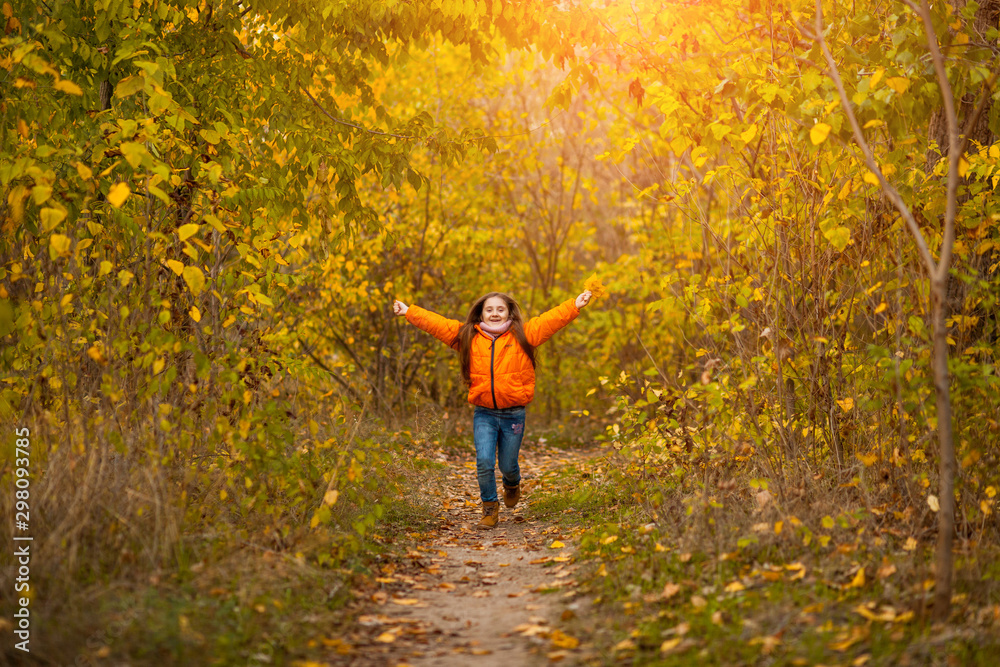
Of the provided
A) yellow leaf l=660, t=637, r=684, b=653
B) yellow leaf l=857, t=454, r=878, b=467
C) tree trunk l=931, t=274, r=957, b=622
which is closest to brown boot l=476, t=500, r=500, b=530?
yellow leaf l=857, t=454, r=878, b=467

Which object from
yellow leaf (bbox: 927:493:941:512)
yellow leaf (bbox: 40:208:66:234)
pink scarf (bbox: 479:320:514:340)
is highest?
yellow leaf (bbox: 40:208:66:234)

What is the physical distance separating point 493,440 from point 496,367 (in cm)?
52

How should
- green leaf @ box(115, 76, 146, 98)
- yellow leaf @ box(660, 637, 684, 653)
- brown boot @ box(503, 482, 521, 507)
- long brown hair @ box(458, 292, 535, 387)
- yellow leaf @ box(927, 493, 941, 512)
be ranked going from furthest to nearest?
1. brown boot @ box(503, 482, 521, 507)
2. long brown hair @ box(458, 292, 535, 387)
3. green leaf @ box(115, 76, 146, 98)
4. yellow leaf @ box(927, 493, 941, 512)
5. yellow leaf @ box(660, 637, 684, 653)

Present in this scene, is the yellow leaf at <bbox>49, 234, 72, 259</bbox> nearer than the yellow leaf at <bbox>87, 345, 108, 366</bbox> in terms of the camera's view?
Yes

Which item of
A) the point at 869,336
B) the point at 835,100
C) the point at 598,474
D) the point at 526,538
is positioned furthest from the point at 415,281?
the point at 835,100

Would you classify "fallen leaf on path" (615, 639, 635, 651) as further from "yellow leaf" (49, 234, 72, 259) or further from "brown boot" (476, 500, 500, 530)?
"yellow leaf" (49, 234, 72, 259)

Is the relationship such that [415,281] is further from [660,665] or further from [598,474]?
[660,665]

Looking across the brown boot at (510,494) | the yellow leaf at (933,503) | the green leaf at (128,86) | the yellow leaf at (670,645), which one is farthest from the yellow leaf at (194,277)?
the yellow leaf at (933,503)

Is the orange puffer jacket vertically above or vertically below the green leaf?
below

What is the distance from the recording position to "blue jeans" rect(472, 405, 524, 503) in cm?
578

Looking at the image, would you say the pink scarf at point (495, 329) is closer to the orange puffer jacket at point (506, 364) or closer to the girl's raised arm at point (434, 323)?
the orange puffer jacket at point (506, 364)

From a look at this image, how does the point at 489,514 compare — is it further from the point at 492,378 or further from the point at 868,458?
the point at 868,458

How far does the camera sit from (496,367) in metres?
5.80

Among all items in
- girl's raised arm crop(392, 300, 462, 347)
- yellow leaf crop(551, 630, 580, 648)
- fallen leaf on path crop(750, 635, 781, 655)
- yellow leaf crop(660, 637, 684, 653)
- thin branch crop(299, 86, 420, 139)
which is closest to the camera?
fallen leaf on path crop(750, 635, 781, 655)
